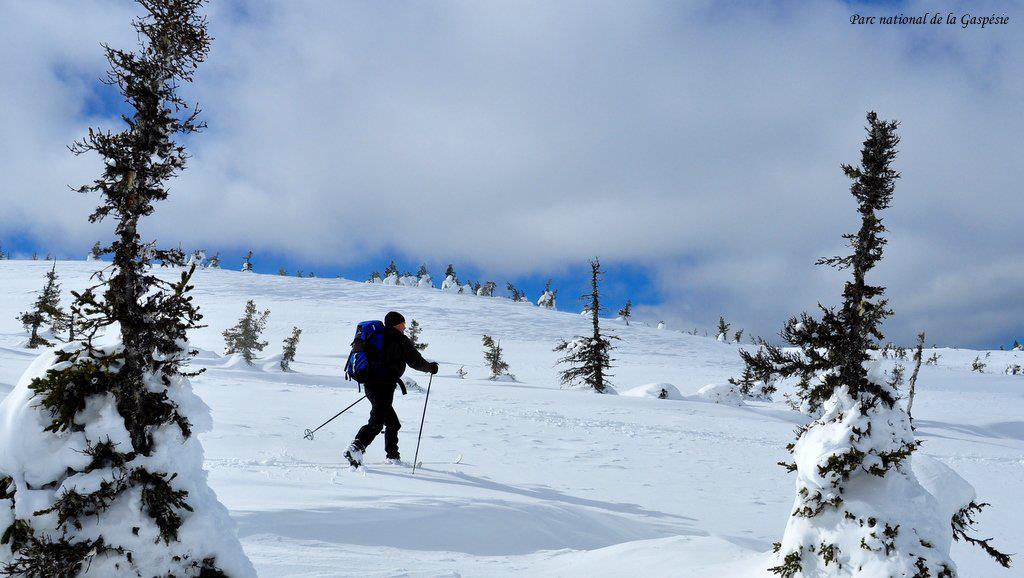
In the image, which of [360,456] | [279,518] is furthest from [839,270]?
[360,456]

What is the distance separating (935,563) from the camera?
297 cm

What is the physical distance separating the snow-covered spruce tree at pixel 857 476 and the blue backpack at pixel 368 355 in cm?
498

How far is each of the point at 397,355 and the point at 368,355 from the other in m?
0.38

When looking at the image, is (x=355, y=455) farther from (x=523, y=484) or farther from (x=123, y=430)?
(x=123, y=430)

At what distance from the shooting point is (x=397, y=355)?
7.54 metres

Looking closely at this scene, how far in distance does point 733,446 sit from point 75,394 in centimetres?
1380

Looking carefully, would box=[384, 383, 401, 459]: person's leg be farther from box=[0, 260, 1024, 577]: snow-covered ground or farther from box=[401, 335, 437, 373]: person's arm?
box=[401, 335, 437, 373]: person's arm

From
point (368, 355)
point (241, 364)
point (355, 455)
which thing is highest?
point (368, 355)

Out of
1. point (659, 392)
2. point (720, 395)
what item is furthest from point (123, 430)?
point (720, 395)

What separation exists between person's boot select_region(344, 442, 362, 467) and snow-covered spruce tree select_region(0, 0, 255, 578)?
4505 millimetres

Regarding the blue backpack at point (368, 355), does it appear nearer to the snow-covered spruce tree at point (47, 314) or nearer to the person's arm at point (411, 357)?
the person's arm at point (411, 357)

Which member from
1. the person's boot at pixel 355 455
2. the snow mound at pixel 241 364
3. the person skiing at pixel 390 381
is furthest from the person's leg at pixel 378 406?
the snow mound at pixel 241 364

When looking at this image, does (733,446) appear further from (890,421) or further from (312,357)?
(312,357)

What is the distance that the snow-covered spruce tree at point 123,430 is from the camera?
2014mm
